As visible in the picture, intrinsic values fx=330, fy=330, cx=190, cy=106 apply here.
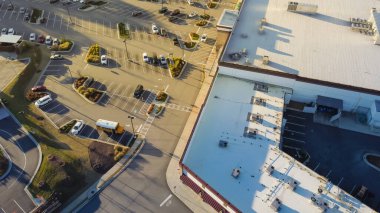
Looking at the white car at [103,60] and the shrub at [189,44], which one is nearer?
the white car at [103,60]

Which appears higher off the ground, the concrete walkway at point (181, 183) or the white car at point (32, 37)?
the white car at point (32, 37)

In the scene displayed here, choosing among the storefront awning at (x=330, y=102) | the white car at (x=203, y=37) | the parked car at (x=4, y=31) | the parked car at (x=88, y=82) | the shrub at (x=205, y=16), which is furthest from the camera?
the shrub at (x=205, y=16)

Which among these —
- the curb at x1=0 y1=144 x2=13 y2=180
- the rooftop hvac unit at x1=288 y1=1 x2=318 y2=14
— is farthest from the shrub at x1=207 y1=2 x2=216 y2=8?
the curb at x1=0 y1=144 x2=13 y2=180

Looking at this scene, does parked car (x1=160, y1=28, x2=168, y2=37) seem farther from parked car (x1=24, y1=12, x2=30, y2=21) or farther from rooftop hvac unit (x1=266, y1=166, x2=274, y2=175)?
rooftop hvac unit (x1=266, y1=166, x2=274, y2=175)

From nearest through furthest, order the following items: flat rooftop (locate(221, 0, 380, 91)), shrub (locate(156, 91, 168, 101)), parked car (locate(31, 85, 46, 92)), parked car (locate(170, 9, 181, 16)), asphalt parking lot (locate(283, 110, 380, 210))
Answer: asphalt parking lot (locate(283, 110, 380, 210)), flat rooftop (locate(221, 0, 380, 91)), shrub (locate(156, 91, 168, 101)), parked car (locate(31, 85, 46, 92)), parked car (locate(170, 9, 181, 16))

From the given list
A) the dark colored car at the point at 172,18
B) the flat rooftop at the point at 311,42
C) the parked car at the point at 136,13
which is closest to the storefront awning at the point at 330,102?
the flat rooftop at the point at 311,42

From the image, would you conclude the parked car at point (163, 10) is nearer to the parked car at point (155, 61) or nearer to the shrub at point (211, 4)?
the shrub at point (211, 4)

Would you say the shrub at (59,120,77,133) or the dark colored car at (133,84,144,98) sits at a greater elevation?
the dark colored car at (133,84,144,98)
